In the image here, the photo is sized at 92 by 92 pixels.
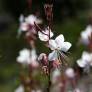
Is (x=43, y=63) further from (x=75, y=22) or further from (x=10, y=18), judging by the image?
(x=10, y=18)

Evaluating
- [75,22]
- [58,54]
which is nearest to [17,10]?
[75,22]

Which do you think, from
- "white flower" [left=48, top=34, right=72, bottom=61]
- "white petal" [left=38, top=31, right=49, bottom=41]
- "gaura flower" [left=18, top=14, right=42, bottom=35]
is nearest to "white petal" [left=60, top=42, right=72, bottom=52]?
"white flower" [left=48, top=34, right=72, bottom=61]

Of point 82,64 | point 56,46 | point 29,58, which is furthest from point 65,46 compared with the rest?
point 29,58

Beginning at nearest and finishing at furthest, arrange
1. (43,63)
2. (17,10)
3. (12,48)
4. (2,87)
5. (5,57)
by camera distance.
Answer: (43,63)
(2,87)
(5,57)
(12,48)
(17,10)

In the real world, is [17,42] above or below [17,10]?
below

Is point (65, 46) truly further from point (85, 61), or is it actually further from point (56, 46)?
point (85, 61)

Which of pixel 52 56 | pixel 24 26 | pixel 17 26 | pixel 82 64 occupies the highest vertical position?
pixel 17 26

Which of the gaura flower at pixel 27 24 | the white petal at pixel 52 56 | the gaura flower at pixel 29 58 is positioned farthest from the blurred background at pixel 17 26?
the white petal at pixel 52 56

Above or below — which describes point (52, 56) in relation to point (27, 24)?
below
